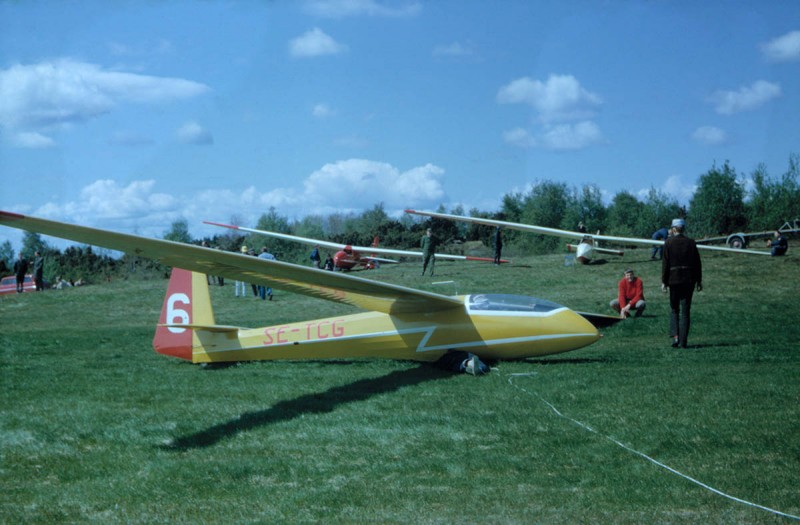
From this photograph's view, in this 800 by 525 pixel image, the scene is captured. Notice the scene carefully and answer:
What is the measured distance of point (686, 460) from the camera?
589cm

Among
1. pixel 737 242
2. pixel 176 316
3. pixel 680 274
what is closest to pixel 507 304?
pixel 680 274

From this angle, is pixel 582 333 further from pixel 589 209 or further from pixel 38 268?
pixel 589 209

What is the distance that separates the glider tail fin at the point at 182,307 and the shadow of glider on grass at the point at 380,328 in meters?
0.02

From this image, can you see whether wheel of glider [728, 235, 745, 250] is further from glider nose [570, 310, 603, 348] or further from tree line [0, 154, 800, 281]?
glider nose [570, 310, 603, 348]

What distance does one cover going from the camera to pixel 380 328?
1138 cm

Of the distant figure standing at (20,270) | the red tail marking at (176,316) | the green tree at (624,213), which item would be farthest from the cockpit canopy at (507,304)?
the green tree at (624,213)

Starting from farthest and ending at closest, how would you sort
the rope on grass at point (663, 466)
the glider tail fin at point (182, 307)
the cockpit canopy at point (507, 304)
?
the glider tail fin at point (182, 307), the cockpit canopy at point (507, 304), the rope on grass at point (663, 466)

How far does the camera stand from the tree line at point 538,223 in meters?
47.9

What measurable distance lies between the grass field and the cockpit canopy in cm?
92

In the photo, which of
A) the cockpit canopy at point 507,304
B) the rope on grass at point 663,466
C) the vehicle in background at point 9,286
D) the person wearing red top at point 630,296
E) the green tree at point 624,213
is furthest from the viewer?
the green tree at point 624,213

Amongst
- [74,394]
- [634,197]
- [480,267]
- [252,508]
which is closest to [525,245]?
[634,197]

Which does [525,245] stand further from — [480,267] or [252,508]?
[252,508]

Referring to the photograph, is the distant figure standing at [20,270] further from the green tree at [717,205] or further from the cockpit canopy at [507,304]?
the green tree at [717,205]

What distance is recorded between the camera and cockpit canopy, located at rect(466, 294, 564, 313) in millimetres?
10938
